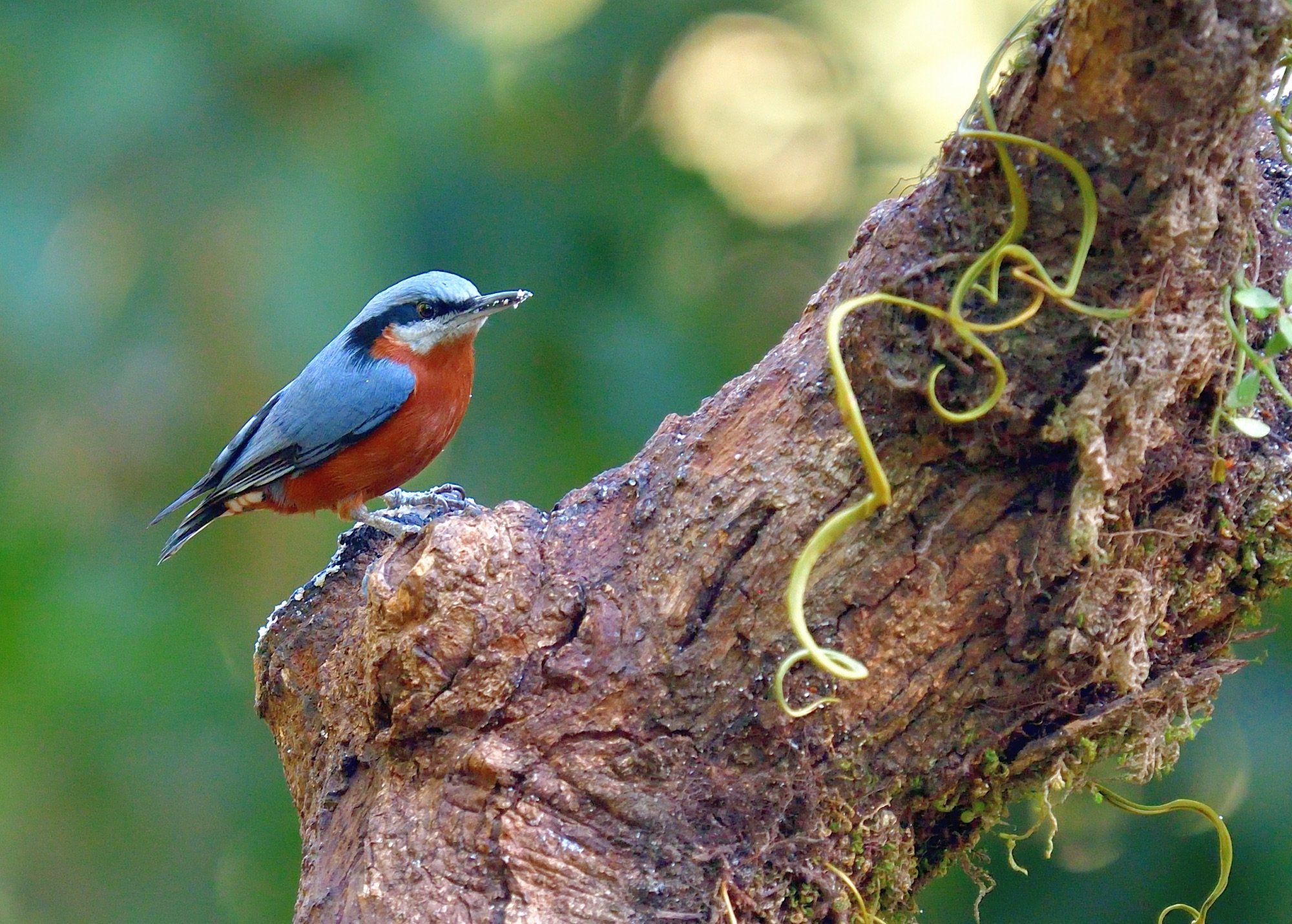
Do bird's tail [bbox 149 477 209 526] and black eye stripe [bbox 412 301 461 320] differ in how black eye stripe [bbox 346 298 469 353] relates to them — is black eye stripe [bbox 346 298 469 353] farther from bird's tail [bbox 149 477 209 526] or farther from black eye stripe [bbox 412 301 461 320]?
bird's tail [bbox 149 477 209 526]

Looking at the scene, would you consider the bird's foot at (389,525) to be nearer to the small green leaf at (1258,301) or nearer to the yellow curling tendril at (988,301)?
the yellow curling tendril at (988,301)

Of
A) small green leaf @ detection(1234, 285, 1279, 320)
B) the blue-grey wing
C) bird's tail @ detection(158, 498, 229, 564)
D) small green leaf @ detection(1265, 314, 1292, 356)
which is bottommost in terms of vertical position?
small green leaf @ detection(1265, 314, 1292, 356)

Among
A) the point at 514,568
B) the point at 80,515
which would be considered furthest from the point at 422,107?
the point at 514,568

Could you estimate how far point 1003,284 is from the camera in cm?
174

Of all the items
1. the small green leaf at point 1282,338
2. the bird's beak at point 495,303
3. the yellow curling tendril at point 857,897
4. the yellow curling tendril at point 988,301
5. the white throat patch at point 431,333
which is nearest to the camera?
the yellow curling tendril at point 988,301

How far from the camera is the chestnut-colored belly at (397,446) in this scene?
12.3 feet

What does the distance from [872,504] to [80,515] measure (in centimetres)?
440

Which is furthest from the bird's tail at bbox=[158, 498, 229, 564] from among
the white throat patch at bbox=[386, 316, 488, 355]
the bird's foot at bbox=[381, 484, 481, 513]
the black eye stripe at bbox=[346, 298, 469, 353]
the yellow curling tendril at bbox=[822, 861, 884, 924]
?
the yellow curling tendril at bbox=[822, 861, 884, 924]

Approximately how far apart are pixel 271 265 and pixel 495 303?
1337 millimetres

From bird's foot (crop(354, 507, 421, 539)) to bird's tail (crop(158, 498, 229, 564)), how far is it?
583mm

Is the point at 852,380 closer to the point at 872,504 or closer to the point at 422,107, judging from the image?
the point at 872,504

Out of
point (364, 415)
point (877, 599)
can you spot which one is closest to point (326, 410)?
point (364, 415)

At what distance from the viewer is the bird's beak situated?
3.71 meters

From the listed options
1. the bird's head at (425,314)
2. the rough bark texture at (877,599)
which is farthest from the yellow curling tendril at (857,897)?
the bird's head at (425,314)
